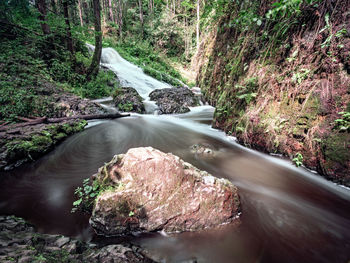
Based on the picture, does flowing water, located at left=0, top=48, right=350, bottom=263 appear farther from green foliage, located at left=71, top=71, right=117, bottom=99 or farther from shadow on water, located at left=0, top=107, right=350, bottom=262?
green foliage, located at left=71, top=71, right=117, bottom=99

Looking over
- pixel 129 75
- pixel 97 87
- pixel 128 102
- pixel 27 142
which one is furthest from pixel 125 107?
pixel 129 75

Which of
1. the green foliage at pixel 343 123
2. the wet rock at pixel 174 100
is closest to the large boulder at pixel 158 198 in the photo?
the green foliage at pixel 343 123

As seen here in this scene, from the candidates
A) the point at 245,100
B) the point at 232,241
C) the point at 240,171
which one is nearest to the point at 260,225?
the point at 232,241

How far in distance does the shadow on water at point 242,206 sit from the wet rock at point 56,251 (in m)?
0.27

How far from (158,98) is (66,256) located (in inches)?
356

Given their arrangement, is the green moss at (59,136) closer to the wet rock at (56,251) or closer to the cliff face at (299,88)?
the wet rock at (56,251)

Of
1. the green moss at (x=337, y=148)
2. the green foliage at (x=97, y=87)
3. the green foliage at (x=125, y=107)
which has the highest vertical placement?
the green foliage at (x=97, y=87)

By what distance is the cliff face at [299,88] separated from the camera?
295cm

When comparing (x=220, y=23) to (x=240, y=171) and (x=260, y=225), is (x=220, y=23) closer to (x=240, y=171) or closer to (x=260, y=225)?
(x=240, y=171)

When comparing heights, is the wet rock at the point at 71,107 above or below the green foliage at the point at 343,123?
above

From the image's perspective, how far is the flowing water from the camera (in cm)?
186

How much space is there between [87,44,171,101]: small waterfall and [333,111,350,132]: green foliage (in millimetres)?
9405

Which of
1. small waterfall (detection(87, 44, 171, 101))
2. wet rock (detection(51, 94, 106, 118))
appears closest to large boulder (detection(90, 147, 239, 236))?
wet rock (detection(51, 94, 106, 118))

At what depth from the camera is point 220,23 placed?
906 centimetres
